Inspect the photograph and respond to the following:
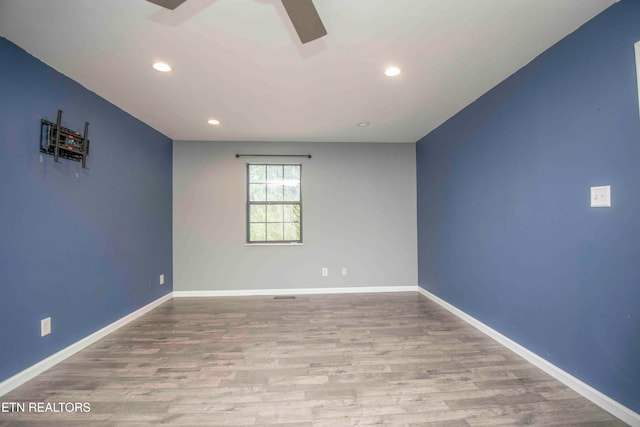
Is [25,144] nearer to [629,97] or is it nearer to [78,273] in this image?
[78,273]

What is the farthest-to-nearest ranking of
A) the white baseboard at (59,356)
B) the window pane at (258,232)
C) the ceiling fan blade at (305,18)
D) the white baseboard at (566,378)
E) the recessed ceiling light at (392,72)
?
the window pane at (258,232) → the recessed ceiling light at (392,72) → the white baseboard at (59,356) → the white baseboard at (566,378) → the ceiling fan blade at (305,18)

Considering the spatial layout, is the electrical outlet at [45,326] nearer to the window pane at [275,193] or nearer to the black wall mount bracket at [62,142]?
the black wall mount bracket at [62,142]

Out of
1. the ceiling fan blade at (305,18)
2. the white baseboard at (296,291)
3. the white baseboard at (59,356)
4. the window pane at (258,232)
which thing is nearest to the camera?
the ceiling fan blade at (305,18)

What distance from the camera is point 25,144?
1.93 metres

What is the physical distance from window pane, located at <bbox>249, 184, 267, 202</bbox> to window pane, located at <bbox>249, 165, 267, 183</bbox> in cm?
10

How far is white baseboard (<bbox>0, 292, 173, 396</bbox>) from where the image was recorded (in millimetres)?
1785

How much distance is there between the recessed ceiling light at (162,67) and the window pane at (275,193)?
7.36 ft

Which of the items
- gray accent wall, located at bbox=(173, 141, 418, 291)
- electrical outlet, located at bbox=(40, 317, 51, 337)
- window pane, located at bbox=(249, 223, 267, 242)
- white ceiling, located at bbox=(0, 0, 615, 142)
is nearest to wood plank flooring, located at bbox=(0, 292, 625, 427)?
electrical outlet, located at bbox=(40, 317, 51, 337)

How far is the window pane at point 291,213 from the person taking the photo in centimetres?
425

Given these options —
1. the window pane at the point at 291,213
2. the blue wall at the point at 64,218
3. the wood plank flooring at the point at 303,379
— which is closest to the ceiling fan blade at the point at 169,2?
the blue wall at the point at 64,218

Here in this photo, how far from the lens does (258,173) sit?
4234 mm

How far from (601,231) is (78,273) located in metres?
4.00

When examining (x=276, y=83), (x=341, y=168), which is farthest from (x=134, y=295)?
(x=341, y=168)

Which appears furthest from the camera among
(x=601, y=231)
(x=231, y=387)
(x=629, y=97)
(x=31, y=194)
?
(x=31, y=194)
